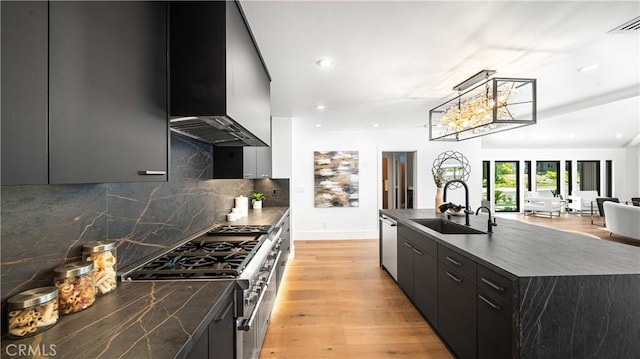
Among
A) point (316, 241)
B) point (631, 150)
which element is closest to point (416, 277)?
point (316, 241)

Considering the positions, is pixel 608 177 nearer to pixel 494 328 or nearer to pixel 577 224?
pixel 577 224

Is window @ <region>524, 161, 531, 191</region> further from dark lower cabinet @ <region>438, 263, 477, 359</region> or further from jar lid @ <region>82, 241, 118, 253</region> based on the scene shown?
jar lid @ <region>82, 241, 118, 253</region>

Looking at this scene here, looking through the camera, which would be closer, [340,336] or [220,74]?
[220,74]

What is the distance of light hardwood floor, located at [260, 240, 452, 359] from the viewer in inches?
86.0

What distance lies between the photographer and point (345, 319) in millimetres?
2652

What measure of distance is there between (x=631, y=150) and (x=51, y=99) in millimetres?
14144

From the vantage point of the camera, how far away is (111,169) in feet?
2.93

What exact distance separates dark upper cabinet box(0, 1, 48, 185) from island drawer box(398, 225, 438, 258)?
2401mm


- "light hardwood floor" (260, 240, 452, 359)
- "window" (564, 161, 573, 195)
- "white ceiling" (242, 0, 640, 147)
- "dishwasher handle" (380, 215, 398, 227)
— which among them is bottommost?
"light hardwood floor" (260, 240, 452, 359)

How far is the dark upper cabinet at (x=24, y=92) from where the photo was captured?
1.89 ft

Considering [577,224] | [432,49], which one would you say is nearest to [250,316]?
[432,49]

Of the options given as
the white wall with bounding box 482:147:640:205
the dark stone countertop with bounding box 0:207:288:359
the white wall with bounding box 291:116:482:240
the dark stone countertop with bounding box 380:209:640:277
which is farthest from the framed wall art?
the white wall with bounding box 482:147:640:205

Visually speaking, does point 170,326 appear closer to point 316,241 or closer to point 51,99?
point 51,99

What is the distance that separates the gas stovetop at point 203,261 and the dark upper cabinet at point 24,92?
857 millimetres
